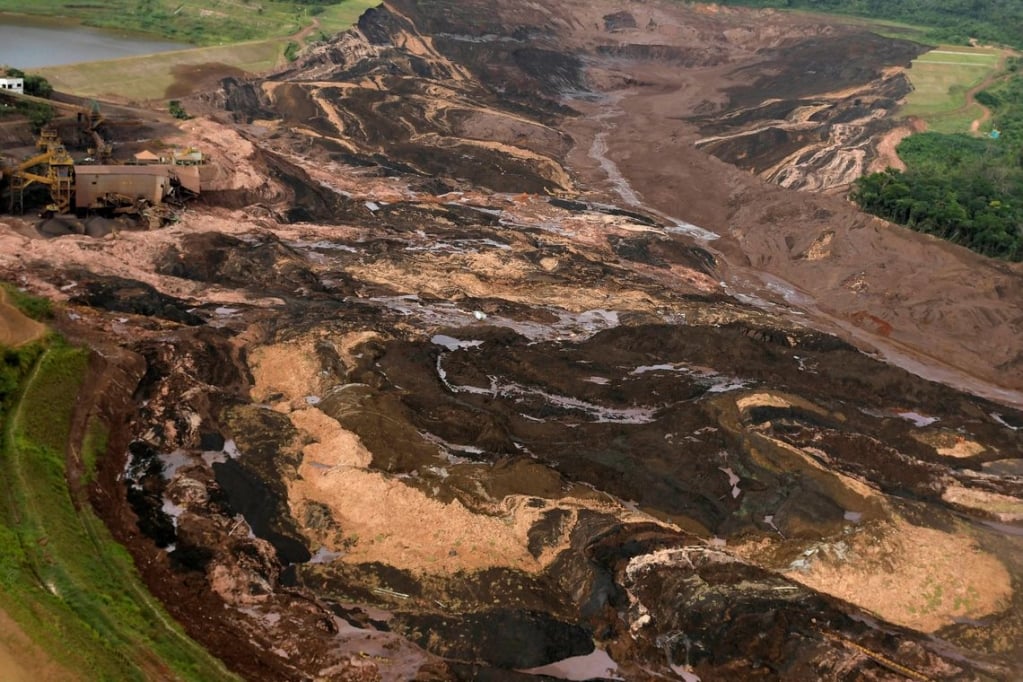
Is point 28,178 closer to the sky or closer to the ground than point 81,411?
closer to the sky

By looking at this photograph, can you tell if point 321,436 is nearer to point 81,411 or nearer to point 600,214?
point 81,411

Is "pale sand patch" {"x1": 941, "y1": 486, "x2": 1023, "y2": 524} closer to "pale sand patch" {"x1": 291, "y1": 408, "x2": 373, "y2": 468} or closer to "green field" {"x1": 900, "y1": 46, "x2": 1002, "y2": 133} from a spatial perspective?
"pale sand patch" {"x1": 291, "y1": 408, "x2": 373, "y2": 468}

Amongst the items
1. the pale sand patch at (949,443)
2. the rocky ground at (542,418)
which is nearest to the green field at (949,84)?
the rocky ground at (542,418)

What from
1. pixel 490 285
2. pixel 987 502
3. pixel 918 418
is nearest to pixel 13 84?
pixel 490 285

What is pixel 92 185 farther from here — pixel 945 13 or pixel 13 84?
pixel 945 13

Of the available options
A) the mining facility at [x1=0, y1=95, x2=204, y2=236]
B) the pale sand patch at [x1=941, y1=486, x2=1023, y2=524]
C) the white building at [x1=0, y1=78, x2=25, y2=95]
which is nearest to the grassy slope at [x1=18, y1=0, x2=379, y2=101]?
the white building at [x1=0, y1=78, x2=25, y2=95]

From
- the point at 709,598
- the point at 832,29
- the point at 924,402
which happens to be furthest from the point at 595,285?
the point at 832,29

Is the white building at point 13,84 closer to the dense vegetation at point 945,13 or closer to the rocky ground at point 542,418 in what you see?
the rocky ground at point 542,418
